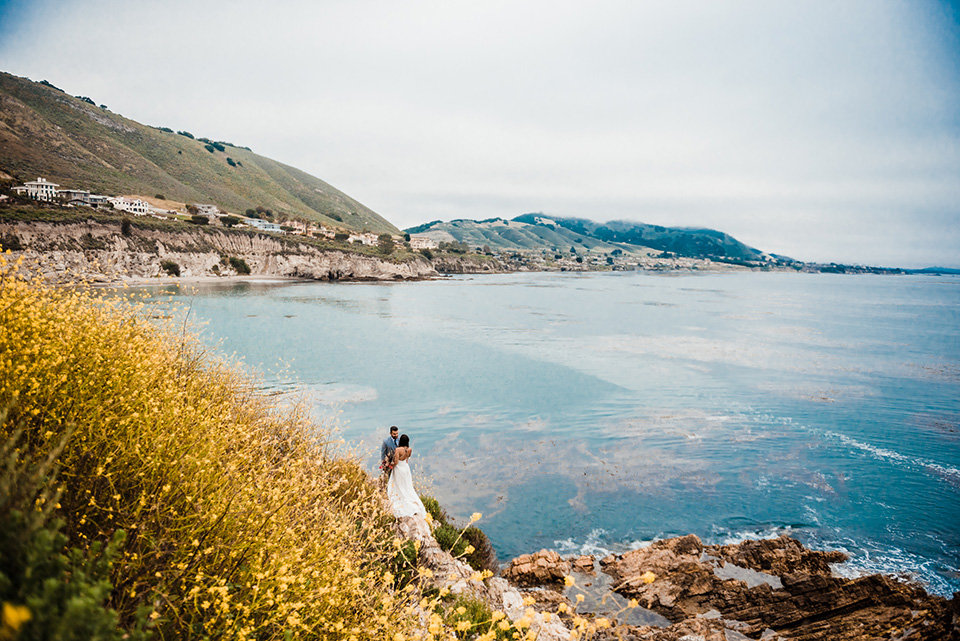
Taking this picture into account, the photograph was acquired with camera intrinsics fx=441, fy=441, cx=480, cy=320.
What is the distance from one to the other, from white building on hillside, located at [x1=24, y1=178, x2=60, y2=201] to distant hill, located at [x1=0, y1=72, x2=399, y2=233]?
21.1ft

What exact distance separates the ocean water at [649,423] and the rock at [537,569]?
39.2 inches

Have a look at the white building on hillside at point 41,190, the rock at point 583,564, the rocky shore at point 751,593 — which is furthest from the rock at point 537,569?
the white building on hillside at point 41,190

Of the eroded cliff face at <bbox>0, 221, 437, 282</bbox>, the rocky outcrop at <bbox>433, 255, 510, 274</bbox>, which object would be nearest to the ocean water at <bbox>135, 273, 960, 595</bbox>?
the eroded cliff face at <bbox>0, 221, 437, 282</bbox>

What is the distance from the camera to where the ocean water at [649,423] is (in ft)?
47.3

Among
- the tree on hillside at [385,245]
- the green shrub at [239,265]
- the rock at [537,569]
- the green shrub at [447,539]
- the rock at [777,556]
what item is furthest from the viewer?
the tree on hillside at [385,245]

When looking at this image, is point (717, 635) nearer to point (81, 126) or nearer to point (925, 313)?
point (925, 313)

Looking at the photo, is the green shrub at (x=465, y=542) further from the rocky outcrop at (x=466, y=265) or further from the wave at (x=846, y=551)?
the rocky outcrop at (x=466, y=265)

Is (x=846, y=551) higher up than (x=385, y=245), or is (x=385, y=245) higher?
(x=385, y=245)

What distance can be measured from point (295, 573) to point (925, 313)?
10661cm

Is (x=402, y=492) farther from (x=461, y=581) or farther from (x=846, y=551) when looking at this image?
(x=846, y=551)

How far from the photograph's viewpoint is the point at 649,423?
22828 millimetres

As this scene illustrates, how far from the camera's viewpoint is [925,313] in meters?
76.1

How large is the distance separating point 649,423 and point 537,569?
13.7 metres

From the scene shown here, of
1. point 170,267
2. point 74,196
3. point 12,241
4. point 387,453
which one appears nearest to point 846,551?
point 387,453
